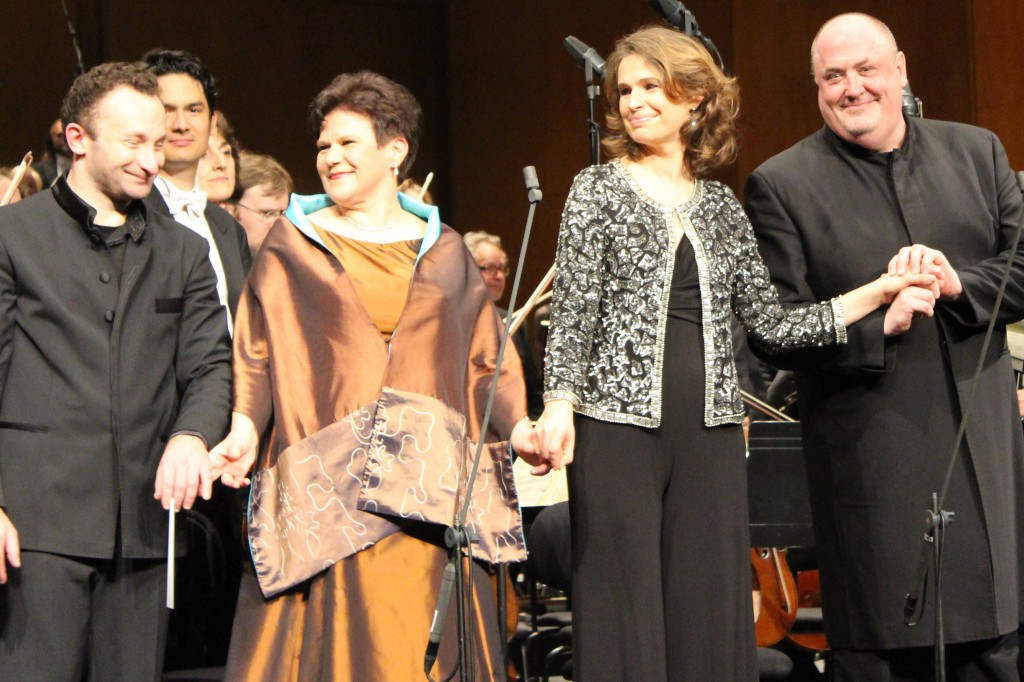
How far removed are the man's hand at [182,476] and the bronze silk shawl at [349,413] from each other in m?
0.12

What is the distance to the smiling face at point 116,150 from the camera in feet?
8.82

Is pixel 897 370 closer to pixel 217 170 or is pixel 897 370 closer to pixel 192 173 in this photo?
pixel 192 173

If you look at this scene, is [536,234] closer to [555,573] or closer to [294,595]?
[555,573]

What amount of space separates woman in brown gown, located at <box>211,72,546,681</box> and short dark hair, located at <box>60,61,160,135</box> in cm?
39

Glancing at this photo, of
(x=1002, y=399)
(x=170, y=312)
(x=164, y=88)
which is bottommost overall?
(x=1002, y=399)

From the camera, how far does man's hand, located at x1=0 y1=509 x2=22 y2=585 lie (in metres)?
2.47

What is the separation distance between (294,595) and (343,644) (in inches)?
5.6

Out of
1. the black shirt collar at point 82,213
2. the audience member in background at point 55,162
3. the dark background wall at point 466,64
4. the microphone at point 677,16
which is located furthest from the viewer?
the dark background wall at point 466,64

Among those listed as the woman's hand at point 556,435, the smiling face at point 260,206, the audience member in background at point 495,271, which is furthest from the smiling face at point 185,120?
the audience member in background at point 495,271

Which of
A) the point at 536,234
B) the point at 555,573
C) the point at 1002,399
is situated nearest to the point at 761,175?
the point at 1002,399

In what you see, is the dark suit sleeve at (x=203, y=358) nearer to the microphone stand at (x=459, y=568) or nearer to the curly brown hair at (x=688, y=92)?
the microphone stand at (x=459, y=568)

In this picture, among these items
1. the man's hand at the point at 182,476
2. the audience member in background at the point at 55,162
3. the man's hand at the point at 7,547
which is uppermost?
the audience member in background at the point at 55,162

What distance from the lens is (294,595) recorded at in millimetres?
2613

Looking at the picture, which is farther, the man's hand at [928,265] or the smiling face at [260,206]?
the smiling face at [260,206]
